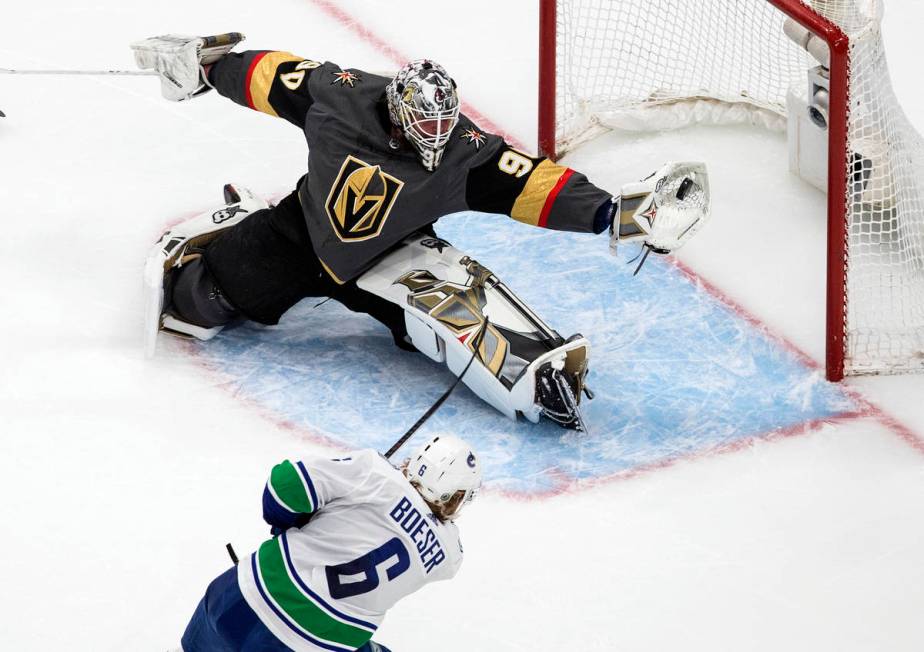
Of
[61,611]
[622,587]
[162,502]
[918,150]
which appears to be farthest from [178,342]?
[918,150]

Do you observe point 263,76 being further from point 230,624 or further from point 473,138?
point 230,624

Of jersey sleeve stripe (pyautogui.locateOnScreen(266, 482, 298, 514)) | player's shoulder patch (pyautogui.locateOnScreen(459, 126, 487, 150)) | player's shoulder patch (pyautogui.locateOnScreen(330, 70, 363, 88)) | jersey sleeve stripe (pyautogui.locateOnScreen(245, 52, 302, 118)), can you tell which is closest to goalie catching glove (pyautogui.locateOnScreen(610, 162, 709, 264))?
player's shoulder patch (pyautogui.locateOnScreen(459, 126, 487, 150))

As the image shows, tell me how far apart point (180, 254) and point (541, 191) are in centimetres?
115

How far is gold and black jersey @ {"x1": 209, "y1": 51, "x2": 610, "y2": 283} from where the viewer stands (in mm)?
4465

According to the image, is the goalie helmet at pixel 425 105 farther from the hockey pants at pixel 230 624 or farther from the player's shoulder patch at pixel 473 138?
the hockey pants at pixel 230 624

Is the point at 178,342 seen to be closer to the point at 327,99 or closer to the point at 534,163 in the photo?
the point at 327,99

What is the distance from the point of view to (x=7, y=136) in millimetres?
5789

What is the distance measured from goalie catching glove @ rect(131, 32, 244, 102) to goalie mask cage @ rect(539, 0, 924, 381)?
123cm

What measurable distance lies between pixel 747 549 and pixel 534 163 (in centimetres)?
119

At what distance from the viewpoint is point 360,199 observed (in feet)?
14.8

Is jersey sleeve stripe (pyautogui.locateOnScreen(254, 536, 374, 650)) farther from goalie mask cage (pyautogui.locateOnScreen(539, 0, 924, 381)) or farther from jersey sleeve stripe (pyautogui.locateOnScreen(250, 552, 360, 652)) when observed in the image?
goalie mask cage (pyautogui.locateOnScreen(539, 0, 924, 381))

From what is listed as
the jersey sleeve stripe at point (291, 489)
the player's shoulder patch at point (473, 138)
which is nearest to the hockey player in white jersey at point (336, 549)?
the jersey sleeve stripe at point (291, 489)

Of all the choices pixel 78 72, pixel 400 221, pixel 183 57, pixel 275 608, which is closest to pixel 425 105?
pixel 400 221

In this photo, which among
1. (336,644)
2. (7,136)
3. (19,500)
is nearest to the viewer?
(336,644)
